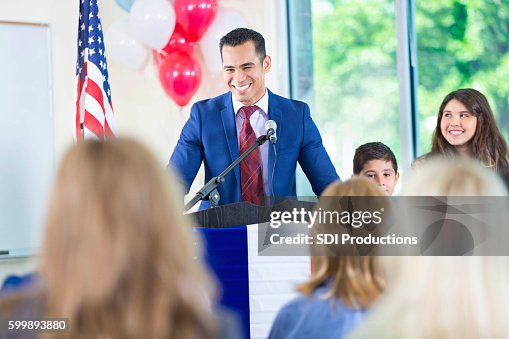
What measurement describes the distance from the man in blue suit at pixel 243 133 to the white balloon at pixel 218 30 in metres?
1.62

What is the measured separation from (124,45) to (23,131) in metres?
0.86

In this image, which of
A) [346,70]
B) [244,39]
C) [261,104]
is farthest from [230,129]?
[346,70]

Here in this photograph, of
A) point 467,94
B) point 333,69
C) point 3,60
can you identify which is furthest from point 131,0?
point 467,94

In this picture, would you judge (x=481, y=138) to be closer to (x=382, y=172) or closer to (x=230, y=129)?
(x=382, y=172)

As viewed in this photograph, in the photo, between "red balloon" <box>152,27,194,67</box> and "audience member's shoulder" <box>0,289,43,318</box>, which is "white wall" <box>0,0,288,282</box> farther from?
"audience member's shoulder" <box>0,289,43,318</box>

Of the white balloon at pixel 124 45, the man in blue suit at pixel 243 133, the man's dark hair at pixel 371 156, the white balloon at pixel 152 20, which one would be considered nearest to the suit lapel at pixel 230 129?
the man in blue suit at pixel 243 133

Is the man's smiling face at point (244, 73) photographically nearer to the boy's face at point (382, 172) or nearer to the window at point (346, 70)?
the boy's face at point (382, 172)

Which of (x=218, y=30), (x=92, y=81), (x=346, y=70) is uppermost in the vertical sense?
(x=218, y=30)

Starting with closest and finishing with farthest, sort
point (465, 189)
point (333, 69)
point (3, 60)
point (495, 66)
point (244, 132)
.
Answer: point (465, 189) → point (244, 132) → point (495, 66) → point (3, 60) → point (333, 69)

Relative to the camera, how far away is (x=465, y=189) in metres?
1.36

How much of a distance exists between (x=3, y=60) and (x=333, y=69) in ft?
7.37

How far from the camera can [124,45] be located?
528 centimetres

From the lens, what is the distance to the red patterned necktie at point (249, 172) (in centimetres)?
366

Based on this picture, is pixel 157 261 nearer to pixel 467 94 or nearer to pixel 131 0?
pixel 467 94
